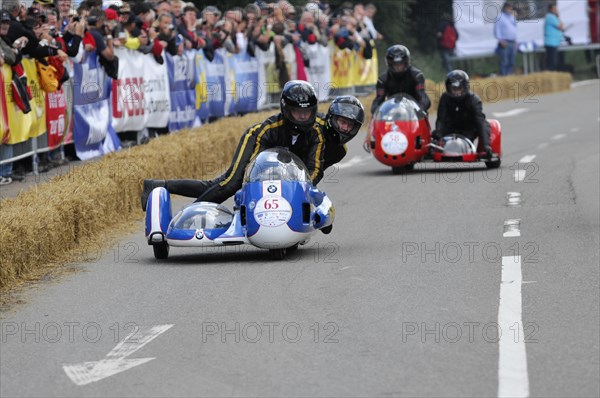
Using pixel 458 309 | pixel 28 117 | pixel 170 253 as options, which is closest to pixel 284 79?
pixel 28 117

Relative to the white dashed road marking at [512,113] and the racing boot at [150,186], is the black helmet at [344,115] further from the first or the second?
the white dashed road marking at [512,113]

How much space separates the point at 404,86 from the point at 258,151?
752cm

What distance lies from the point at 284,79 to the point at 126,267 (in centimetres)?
1717

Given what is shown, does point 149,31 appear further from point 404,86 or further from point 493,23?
point 493,23

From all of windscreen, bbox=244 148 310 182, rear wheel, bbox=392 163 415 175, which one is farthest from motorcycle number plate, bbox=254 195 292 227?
rear wheel, bbox=392 163 415 175

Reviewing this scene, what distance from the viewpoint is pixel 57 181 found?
45.8ft

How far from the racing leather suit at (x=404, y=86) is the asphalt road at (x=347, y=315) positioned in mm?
4749

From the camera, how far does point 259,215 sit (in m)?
11.2

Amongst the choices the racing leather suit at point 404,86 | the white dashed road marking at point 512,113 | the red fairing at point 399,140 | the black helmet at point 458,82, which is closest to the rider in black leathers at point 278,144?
the red fairing at point 399,140

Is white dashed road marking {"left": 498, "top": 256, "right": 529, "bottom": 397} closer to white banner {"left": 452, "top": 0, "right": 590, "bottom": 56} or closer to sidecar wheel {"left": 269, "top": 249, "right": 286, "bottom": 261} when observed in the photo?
sidecar wheel {"left": 269, "top": 249, "right": 286, "bottom": 261}

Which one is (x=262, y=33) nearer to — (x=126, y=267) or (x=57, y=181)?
(x=57, y=181)

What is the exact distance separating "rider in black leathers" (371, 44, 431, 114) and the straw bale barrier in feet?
7.85

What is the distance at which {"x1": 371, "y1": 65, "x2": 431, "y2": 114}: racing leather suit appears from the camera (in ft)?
63.4

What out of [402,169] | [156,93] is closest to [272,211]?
[402,169]
